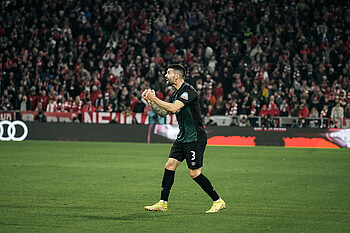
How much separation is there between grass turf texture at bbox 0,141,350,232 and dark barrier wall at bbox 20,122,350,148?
587cm

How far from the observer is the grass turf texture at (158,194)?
7129 mm

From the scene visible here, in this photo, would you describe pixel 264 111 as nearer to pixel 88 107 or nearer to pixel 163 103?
pixel 88 107

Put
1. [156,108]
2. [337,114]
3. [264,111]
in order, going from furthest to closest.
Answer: [264,111] → [337,114] → [156,108]

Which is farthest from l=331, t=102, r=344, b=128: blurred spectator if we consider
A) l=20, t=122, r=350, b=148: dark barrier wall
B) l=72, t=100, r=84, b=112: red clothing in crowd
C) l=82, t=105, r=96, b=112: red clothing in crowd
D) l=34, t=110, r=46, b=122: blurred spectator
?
l=34, t=110, r=46, b=122: blurred spectator

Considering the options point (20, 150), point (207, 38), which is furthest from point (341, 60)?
point (20, 150)

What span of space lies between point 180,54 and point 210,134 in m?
5.69

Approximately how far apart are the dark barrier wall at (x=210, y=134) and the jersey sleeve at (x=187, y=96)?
53.8 ft

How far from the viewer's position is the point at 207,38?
29656 millimetres

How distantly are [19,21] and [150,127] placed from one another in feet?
38.7

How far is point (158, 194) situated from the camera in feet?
32.7

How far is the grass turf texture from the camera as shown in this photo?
713cm

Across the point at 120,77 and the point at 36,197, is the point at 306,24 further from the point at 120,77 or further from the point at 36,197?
the point at 36,197

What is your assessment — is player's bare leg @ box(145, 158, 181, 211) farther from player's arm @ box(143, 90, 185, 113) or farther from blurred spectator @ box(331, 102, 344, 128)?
blurred spectator @ box(331, 102, 344, 128)

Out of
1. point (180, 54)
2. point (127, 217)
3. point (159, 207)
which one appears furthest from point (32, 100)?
point (127, 217)
